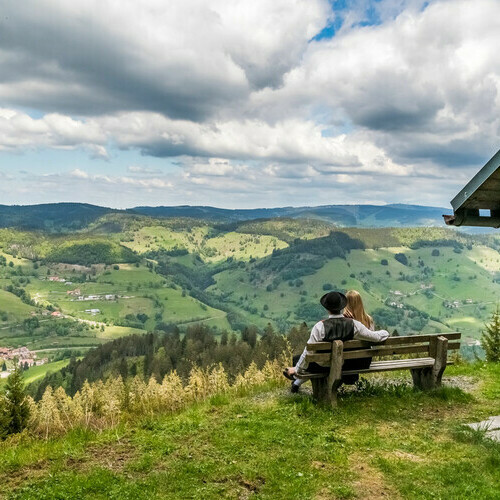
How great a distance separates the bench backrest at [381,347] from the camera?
8047mm

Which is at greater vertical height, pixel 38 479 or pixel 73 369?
pixel 38 479

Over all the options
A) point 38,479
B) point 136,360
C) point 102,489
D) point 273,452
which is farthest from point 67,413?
point 136,360

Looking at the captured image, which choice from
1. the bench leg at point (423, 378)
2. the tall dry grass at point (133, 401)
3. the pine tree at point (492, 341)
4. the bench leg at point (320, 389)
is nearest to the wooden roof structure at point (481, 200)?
the bench leg at point (423, 378)

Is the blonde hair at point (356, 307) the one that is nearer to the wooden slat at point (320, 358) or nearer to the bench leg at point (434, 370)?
the wooden slat at point (320, 358)

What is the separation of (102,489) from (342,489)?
3071mm

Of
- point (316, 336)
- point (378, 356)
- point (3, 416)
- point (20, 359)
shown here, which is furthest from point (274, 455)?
point (20, 359)

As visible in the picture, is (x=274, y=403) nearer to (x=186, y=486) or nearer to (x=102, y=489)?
(x=186, y=486)

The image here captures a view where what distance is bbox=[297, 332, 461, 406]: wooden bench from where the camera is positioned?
26.6 feet

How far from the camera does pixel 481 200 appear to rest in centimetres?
888

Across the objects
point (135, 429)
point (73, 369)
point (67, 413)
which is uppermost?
point (135, 429)

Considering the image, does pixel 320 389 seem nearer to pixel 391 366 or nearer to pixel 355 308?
pixel 391 366

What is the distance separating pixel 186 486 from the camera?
555 cm

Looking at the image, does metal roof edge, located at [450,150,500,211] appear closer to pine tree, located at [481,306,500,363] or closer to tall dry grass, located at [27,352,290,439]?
tall dry grass, located at [27,352,290,439]

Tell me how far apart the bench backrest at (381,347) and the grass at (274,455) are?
1.04 meters
